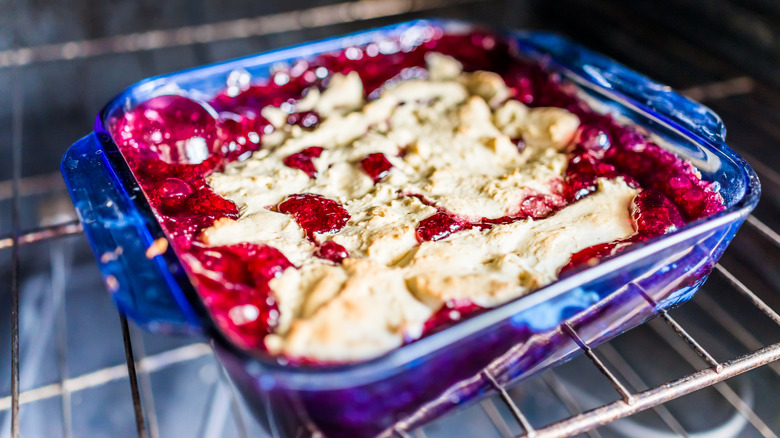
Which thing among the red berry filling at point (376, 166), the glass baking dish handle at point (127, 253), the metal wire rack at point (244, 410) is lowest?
the metal wire rack at point (244, 410)

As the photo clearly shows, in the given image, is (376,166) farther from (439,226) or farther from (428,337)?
(428,337)

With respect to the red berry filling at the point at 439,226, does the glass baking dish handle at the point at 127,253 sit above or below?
above

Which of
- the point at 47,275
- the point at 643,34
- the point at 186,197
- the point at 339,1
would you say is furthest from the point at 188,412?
the point at 643,34

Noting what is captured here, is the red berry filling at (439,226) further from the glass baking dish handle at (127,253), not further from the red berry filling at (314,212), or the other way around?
the glass baking dish handle at (127,253)

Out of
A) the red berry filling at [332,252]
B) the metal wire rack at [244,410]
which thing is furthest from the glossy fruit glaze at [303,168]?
the metal wire rack at [244,410]

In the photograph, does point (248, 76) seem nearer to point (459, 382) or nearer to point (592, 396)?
point (459, 382)

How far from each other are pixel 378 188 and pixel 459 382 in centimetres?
28

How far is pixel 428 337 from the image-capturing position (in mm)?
447

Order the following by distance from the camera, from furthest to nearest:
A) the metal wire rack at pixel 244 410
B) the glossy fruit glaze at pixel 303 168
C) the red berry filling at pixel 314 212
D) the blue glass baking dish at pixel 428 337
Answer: the metal wire rack at pixel 244 410 → the red berry filling at pixel 314 212 → the glossy fruit glaze at pixel 303 168 → the blue glass baking dish at pixel 428 337

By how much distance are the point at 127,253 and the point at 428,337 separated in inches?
11.1

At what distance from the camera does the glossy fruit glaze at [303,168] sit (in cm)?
55

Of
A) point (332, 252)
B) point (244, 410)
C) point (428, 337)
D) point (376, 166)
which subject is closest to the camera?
point (428, 337)

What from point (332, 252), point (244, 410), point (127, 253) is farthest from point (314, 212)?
point (244, 410)

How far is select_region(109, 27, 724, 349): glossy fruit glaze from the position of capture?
55 centimetres
